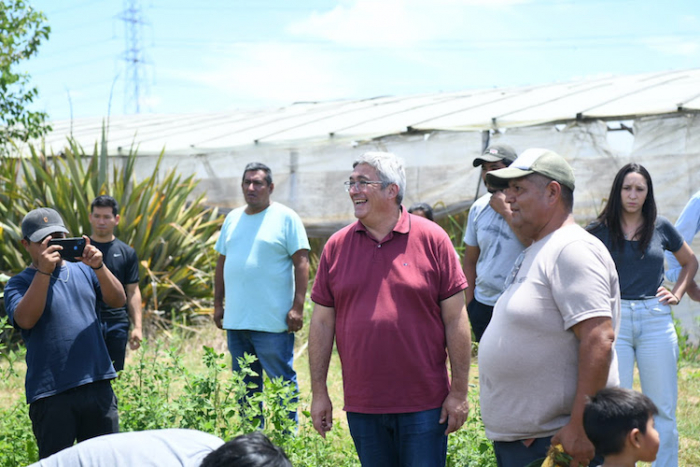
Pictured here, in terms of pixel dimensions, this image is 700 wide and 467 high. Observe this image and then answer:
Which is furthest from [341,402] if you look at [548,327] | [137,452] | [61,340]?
[137,452]

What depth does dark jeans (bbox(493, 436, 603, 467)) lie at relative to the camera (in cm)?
293

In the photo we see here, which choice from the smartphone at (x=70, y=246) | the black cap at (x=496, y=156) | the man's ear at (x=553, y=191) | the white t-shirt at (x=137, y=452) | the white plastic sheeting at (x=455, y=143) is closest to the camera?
the white t-shirt at (x=137, y=452)

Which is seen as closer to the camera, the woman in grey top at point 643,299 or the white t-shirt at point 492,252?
the woman in grey top at point 643,299

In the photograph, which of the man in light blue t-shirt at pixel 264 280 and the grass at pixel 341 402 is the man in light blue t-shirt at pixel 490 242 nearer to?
the grass at pixel 341 402

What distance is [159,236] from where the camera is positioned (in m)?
9.48

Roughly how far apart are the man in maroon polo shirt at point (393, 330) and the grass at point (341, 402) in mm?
670

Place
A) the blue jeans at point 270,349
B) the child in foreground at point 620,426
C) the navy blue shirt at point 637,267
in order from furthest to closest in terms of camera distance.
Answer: the blue jeans at point 270,349
the navy blue shirt at point 637,267
the child in foreground at point 620,426

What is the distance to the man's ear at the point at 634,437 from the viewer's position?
2.74 m

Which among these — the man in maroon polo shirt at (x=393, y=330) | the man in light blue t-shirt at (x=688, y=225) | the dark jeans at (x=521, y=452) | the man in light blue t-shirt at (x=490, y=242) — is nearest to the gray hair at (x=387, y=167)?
the man in maroon polo shirt at (x=393, y=330)

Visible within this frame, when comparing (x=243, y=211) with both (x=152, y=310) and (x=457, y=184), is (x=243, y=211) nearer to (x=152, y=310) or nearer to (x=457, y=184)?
(x=152, y=310)

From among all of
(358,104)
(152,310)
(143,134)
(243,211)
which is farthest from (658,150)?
(143,134)

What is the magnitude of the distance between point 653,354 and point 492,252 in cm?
106

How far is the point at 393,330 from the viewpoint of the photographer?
136 inches

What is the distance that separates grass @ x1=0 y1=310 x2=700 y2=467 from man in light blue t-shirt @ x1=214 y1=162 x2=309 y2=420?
1.33ft
